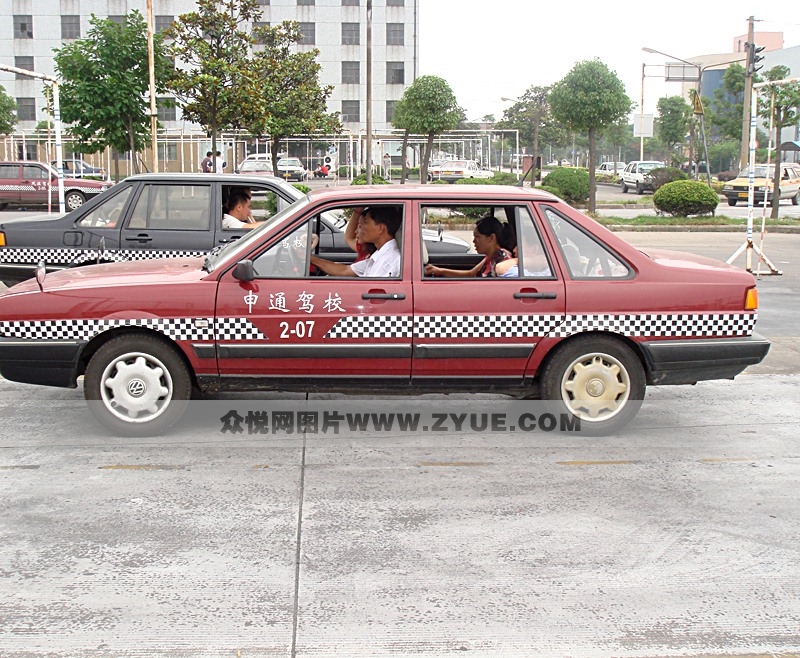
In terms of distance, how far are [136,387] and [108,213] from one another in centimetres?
388

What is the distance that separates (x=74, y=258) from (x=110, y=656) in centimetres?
665

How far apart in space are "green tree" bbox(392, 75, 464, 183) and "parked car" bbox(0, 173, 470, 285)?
26.4 metres

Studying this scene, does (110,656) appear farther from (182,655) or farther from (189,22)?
(189,22)

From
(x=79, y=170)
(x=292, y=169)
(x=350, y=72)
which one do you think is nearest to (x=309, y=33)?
(x=350, y=72)

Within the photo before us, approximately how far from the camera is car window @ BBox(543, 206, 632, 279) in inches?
255

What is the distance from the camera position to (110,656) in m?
3.67

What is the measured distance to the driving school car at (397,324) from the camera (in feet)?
20.5

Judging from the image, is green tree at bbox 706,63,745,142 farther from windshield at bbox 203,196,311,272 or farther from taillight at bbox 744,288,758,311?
windshield at bbox 203,196,311,272

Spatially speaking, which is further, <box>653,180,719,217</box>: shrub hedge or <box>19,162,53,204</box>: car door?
<box>19,162,53,204</box>: car door

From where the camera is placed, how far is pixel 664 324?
21.1ft

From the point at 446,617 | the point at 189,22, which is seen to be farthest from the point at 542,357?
the point at 189,22

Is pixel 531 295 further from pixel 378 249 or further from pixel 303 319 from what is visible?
pixel 303 319

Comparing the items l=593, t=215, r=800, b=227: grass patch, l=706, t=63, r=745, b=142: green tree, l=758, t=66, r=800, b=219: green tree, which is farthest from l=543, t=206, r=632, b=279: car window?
l=706, t=63, r=745, b=142: green tree

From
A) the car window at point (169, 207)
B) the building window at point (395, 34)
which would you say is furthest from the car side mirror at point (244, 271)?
the building window at point (395, 34)
